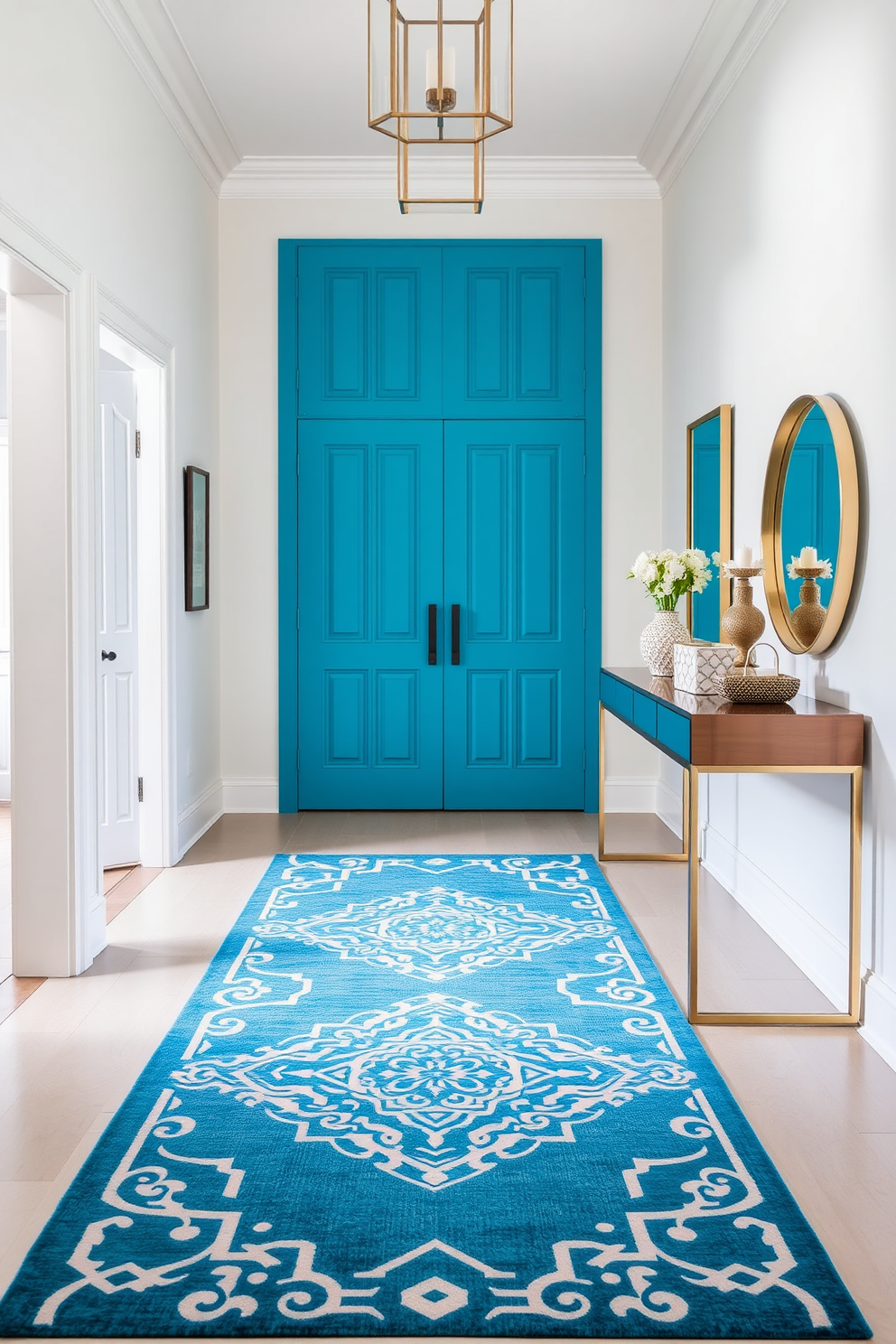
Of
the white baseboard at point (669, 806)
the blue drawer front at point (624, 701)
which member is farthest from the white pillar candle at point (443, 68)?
the white baseboard at point (669, 806)

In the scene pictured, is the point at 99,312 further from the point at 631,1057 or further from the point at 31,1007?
the point at 631,1057

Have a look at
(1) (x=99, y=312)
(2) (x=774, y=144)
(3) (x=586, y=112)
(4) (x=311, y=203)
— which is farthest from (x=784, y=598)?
(4) (x=311, y=203)

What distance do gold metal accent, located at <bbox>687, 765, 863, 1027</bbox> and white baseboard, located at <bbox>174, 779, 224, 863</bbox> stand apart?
2.74 meters

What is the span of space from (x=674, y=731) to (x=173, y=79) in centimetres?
352

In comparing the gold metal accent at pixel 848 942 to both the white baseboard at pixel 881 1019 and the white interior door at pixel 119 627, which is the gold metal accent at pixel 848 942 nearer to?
the white baseboard at pixel 881 1019

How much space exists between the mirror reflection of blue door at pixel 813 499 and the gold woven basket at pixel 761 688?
33cm

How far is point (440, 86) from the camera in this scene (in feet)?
10.5

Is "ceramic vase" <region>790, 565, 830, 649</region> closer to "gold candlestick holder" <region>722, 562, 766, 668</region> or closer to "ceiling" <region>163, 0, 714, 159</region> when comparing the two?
"gold candlestick holder" <region>722, 562, 766, 668</region>

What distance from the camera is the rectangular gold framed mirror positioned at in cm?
480

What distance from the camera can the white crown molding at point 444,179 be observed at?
6137 mm

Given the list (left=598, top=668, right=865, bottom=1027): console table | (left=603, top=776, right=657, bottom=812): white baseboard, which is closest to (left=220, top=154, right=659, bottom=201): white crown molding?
(left=603, top=776, right=657, bottom=812): white baseboard

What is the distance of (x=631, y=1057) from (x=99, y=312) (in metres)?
2.95

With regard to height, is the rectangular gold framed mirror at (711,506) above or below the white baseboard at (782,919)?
above

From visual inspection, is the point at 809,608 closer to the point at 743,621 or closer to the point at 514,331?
the point at 743,621
